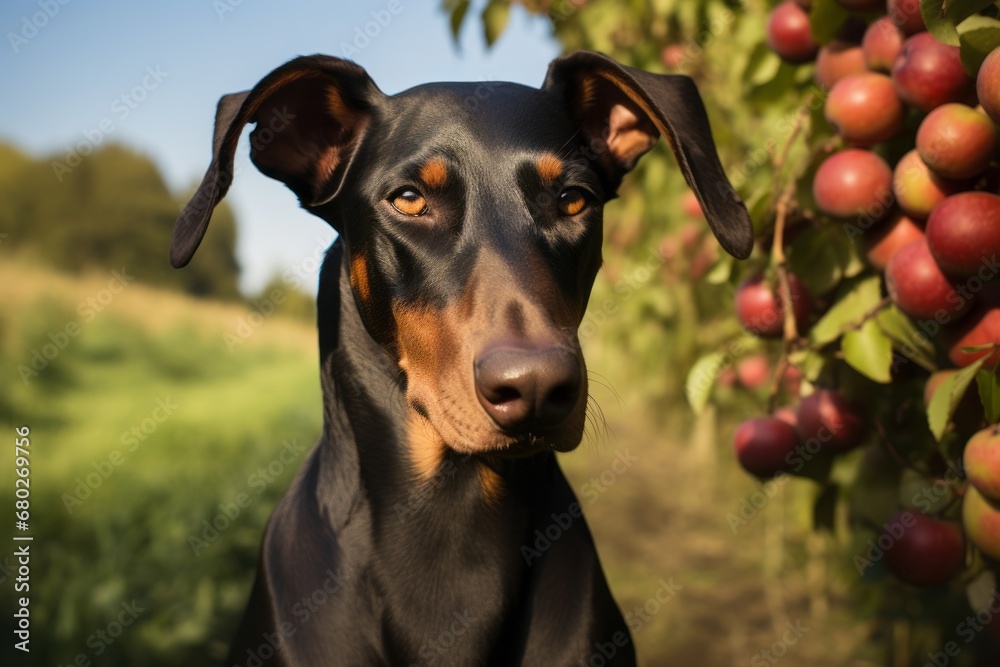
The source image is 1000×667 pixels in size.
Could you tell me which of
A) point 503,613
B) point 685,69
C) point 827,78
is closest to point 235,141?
point 503,613

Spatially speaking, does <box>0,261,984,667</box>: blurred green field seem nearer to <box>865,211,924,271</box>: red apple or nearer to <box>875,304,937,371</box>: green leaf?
<box>875,304,937,371</box>: green leaf

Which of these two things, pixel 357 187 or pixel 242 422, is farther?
pixel 242 422

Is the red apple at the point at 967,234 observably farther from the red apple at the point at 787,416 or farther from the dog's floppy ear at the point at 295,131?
the dog's floppy ear at the point at 295,131

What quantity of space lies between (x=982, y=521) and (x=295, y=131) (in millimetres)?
1772

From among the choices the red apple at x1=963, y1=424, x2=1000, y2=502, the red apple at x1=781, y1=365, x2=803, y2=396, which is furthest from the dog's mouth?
the red apple at x1=781, y1=365, x2=803, y2=396

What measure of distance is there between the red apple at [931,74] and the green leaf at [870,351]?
51cm

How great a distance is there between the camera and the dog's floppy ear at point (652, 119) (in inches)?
82.7

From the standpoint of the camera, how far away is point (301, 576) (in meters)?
2.06

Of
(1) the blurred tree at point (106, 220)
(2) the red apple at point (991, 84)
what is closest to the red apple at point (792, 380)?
(2) the red apple at point (991, 84)

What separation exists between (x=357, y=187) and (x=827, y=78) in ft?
4.03

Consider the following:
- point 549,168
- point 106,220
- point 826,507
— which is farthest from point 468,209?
point 106,220

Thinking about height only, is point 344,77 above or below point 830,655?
above

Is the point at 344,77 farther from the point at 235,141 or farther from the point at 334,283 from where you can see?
the point at 334,283

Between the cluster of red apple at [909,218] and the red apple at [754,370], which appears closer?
the cluster of red apple at [909,218]
